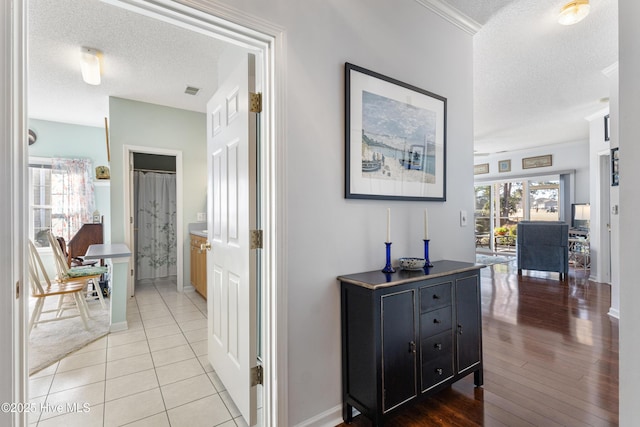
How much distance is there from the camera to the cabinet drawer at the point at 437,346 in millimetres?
1729

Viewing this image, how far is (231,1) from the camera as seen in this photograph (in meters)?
1.38

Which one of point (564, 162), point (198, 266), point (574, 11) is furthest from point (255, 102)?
point (564, 162)

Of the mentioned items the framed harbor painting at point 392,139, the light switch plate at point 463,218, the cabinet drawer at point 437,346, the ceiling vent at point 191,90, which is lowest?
the cabinet drawer at point 437,346

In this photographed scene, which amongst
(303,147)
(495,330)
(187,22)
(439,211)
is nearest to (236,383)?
(303,147)

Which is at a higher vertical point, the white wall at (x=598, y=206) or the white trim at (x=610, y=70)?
the white trim at (x=610, y=70)

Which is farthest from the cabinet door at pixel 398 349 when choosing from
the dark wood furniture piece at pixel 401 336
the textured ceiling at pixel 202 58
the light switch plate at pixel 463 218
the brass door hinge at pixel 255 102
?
A: the textured ceiling at pixel 202 58

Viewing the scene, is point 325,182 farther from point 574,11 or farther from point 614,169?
point 614,169

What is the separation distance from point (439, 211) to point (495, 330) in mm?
1569

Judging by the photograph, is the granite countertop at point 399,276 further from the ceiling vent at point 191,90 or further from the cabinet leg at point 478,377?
the ceiling vent at point 191,90

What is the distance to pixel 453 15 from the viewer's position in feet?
7.61

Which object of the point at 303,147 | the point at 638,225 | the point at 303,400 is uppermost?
the point at 303,147

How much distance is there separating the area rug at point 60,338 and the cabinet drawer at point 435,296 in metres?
2.89

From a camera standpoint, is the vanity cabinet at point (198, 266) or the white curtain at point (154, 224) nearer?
the vanity cabinet at point (198, 266)

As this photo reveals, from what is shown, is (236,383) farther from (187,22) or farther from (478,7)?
(478,7)
